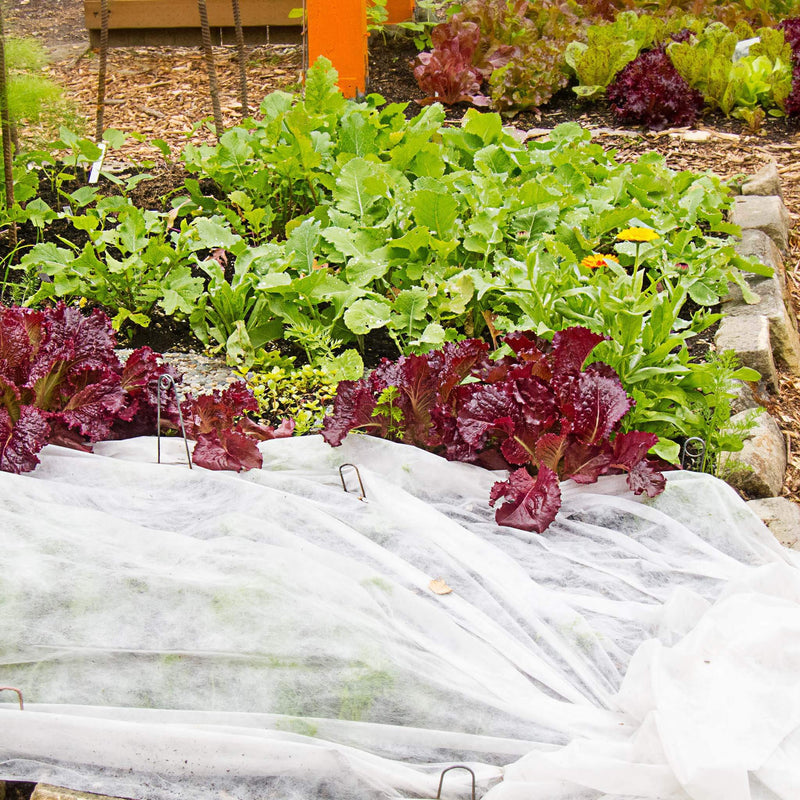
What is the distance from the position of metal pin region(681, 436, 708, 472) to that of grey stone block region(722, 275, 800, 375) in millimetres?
867

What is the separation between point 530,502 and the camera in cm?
221

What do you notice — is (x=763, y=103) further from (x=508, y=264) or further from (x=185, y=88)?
(x=185, y=88)

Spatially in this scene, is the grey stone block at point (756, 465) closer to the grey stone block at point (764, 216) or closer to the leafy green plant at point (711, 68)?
the grey stone block at point (764, 216)

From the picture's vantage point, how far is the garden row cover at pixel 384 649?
1643 millimetres

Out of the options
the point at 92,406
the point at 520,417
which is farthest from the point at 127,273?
the point at 520,417

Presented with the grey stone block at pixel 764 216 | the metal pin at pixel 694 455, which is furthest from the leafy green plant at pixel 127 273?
the grey stone block at pixel 764 216

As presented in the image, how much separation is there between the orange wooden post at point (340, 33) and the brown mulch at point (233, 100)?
41cm

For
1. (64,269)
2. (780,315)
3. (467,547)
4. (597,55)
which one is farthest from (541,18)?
(467,547)

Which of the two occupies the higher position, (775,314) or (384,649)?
(775,314)

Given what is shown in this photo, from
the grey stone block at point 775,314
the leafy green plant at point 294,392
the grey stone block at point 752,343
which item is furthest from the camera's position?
the grey stone block at point 775,314

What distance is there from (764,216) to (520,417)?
6.70 ft

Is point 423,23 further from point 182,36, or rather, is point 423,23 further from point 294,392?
point 294,392

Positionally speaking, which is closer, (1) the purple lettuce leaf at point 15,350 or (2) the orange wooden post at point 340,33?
(1) the purple lettuce leaf at point 15,350

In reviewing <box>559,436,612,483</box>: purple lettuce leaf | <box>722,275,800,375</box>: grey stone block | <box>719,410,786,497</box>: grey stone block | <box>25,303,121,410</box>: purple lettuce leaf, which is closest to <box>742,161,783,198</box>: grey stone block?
<box>722,275,800,375</box>: grey stone block
